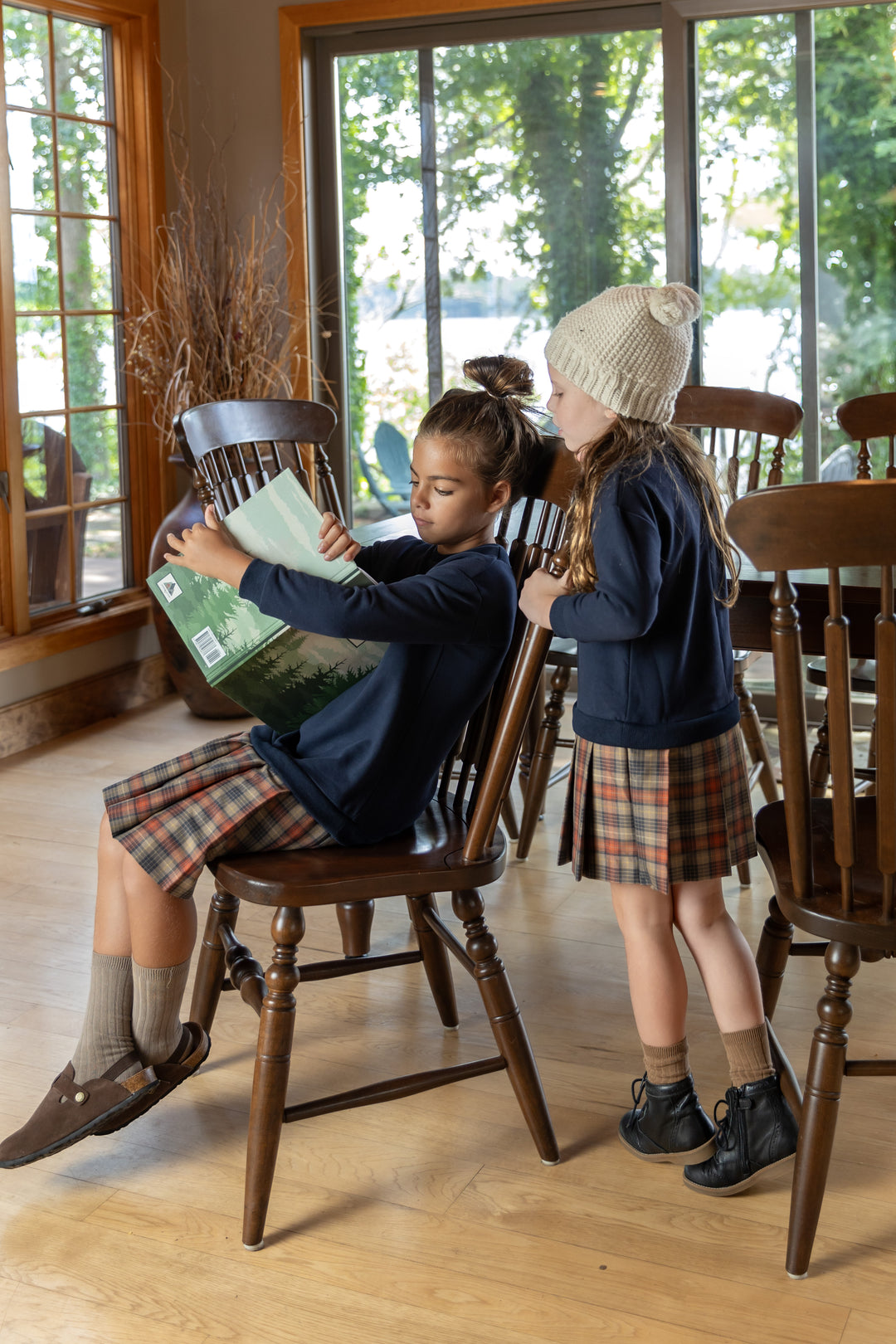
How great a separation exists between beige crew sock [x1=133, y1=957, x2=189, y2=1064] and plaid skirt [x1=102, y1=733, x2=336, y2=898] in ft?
0.37

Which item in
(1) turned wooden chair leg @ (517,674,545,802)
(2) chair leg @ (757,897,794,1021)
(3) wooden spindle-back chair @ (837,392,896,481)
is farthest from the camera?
(1) turned wooden chair leg @ (517,674,545,802)

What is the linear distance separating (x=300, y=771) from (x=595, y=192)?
9.52ft

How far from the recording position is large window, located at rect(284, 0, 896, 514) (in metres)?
3.65

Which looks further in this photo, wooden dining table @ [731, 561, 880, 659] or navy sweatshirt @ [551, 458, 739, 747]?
wooden dining table @ [731, 561, 880, 659]

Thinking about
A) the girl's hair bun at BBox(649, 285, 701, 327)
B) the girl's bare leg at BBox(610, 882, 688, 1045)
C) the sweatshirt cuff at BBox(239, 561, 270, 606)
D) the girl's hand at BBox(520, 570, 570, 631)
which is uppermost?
the girl's hair bun at BBox(649, 285, 701, 327)

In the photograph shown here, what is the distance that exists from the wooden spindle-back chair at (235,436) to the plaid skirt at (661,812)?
75 centimetres

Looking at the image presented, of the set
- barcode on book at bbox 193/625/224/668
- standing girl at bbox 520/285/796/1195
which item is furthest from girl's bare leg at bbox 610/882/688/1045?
barcode on book at bbox 193/625/224/668

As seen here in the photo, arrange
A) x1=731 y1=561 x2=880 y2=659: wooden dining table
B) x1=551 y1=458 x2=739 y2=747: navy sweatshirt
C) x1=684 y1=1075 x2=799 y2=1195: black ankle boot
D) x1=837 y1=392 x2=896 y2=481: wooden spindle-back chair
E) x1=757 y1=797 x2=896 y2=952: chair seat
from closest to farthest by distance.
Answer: x1=757 y1=797 x2=896 y2=952: chair seat
x1=551 y1=458 x2=739 y2=747: navy sweatshirt
x1=684 y1=1075 x2=799 y2=1195: black ankle boot
x1=731 y1=561 x2=880 y2=659: wooden dining table
x1=837 y1=392 x2=896 y2=481: wooden spindle-back chair

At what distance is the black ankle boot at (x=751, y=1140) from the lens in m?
1.59

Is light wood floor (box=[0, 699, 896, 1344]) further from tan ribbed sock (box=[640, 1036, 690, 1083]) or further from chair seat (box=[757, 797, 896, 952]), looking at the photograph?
chair seat (box=[757, 797, 896, 952])

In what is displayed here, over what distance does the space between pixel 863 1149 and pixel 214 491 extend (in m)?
1.34

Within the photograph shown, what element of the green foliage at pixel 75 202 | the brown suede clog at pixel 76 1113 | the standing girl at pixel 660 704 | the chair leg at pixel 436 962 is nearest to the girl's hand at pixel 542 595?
the standing girl at pixel 660 704

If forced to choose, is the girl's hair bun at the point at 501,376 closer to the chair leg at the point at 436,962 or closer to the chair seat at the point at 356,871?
the chair seat at the point at 356,871

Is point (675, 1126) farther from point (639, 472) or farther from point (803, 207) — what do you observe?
point (803, 207)
